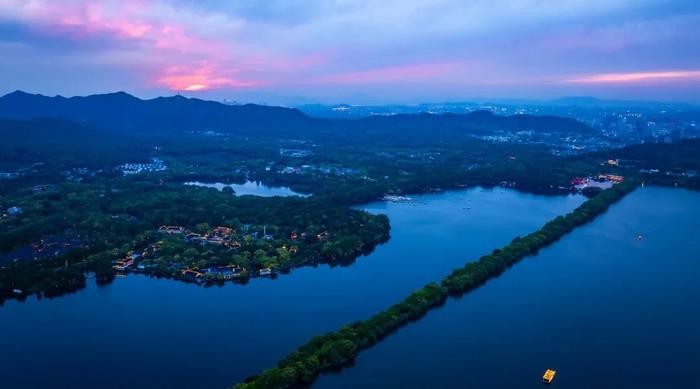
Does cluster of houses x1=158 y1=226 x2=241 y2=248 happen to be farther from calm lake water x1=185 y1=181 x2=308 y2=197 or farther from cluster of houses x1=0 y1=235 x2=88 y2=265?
calm lake water x1=185 y1=181 x2=308 y2=197

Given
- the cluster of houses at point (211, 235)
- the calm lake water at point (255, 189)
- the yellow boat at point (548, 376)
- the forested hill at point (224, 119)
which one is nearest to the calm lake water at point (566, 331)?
the yellow boat at point (548, 376)

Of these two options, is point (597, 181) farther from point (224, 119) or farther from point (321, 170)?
point (224, 119)

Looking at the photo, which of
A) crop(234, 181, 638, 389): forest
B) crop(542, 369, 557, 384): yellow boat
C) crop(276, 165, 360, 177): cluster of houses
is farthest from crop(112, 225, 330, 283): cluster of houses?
crop(276, 165, 360, 177): cluster of houses

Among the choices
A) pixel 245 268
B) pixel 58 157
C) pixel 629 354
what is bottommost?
pixel 629 354

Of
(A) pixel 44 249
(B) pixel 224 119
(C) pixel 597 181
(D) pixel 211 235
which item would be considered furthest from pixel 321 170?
(B) pixel 224 119

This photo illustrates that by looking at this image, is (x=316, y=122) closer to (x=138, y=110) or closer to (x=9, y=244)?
(x=138, y=110)

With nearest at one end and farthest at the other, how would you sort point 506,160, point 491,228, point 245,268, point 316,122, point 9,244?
1. point 245,268
2. point 9,244
3. point 491,228
4. point 506,160
5. point 316,122

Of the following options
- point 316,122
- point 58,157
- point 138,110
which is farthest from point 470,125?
point 58,157
